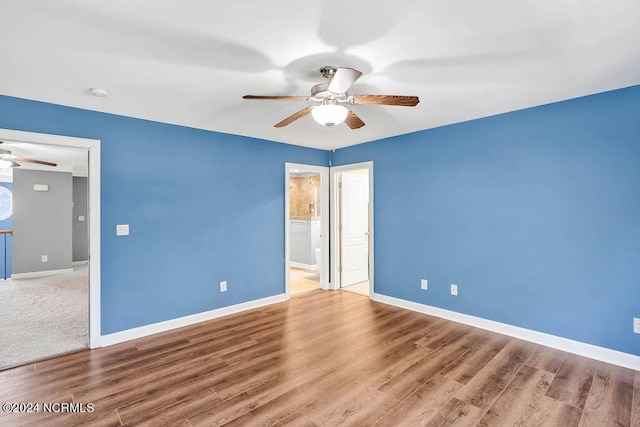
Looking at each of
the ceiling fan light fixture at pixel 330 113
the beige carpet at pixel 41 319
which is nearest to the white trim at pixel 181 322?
the beige carpet at pixel 41 319

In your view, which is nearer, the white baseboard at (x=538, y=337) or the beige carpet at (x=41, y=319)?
the white baseboard at (x=538, y=337)

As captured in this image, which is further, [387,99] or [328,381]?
[328,381]

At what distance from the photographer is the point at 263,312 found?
4.20m

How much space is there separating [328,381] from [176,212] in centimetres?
251

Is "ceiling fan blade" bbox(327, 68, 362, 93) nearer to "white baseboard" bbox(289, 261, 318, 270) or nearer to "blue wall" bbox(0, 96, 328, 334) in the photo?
"blue wall" bbox(0, 96, 328, 334)

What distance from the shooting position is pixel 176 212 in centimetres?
370

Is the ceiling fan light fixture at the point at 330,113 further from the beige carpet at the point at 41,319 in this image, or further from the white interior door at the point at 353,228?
the beige carpet at the point at 41,319

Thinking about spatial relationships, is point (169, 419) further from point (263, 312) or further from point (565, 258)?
point (565, 258)

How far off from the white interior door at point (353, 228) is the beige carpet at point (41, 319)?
3.70 meters

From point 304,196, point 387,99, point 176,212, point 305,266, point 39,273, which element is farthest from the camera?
point 304,196

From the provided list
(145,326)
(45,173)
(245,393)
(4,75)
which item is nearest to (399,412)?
(245,393)

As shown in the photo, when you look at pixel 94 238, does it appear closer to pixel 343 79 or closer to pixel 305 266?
pixel 343 79

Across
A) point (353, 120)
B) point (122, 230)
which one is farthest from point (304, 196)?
point (353, 120)

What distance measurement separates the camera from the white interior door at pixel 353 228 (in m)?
5.43
